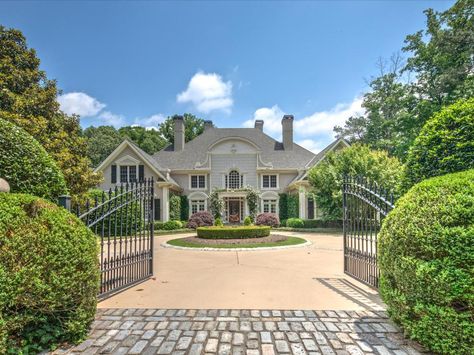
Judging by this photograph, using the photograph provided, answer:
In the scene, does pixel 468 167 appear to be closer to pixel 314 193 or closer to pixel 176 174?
pixel 314 193

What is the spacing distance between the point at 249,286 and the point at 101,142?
42.7 meters

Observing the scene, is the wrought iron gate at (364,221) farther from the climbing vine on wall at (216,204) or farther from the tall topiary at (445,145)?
the climbing vine on wall at (216,204)

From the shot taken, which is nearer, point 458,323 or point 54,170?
point 458,323

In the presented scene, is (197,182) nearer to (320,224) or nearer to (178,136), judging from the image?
(178,136)

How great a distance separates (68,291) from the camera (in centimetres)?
332

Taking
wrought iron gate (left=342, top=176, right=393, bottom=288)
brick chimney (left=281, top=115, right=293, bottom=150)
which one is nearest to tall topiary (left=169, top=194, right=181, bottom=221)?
brick chimney (left=281, top=115, right=293, bottom=150)

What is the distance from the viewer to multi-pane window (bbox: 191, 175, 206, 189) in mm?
26102

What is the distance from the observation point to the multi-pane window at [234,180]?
2578 centimetres

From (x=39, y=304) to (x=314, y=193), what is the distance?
19.5 m

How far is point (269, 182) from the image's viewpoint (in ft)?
85.0

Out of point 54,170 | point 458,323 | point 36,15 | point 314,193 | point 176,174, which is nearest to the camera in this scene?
point 458,323

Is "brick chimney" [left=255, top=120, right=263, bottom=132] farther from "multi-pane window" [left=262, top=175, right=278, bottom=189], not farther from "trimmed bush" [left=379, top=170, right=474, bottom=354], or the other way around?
"trimmed bush" [left=379, top=170, right=474, bottom=354]

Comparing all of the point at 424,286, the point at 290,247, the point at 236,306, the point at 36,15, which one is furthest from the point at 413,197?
the point at 36,15

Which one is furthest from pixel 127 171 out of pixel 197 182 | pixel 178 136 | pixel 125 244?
pixel 125 244
